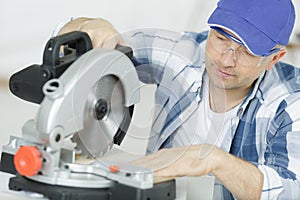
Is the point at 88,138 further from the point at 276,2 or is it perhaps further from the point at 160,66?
the point at 276,2

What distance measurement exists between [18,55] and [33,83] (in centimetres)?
196

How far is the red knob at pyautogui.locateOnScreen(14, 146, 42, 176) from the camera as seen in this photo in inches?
51.0

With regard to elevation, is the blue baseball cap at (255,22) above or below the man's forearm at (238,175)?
above

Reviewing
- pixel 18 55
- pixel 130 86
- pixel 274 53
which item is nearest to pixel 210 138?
pixel 130 86

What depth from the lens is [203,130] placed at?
1.54 m

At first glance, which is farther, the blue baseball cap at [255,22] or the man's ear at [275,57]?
the man's ear at [275,57]

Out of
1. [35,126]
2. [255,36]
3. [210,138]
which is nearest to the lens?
[35,126]

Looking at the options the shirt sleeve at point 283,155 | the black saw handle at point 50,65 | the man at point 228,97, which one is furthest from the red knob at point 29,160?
the shirt sleeve at point 283,155

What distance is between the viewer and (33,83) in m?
1.37

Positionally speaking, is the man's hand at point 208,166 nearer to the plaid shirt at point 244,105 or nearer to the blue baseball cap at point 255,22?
the plaid shirt at point 244,105

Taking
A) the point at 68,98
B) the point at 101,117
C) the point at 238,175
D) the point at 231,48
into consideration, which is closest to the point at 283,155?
the point at 238,175

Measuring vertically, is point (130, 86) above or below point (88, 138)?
above

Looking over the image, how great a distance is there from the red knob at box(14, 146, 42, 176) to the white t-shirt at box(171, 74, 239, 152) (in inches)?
14.8

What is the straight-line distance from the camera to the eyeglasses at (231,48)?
1.66m
